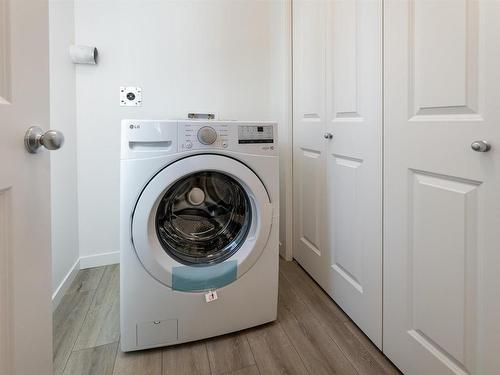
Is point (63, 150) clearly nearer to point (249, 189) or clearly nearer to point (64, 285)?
point (64, 285)

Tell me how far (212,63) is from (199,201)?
1200 millimetres

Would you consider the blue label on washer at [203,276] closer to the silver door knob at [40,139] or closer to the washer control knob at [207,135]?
the washer control knob at [207,135]

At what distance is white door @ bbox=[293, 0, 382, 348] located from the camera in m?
1.12

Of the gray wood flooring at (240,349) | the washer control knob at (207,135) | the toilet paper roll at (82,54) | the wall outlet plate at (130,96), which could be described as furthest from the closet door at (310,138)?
the toilet paper roll at (82,54)

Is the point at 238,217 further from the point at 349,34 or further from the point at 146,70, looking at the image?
the point at 146,70

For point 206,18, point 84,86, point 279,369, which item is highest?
point 206,18

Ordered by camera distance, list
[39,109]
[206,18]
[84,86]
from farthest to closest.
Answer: [206,18], [84,86], [39,109]

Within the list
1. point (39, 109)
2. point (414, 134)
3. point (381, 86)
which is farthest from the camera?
point (381, 86)

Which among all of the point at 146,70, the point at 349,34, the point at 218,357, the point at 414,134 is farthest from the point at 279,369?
the point at 146,70

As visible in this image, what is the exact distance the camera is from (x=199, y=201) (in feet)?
4.11

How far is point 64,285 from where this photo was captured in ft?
5.12

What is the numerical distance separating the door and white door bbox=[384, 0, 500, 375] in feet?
0.21

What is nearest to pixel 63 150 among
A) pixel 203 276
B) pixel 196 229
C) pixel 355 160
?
pixel 196 229

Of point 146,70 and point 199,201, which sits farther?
point 146,70
